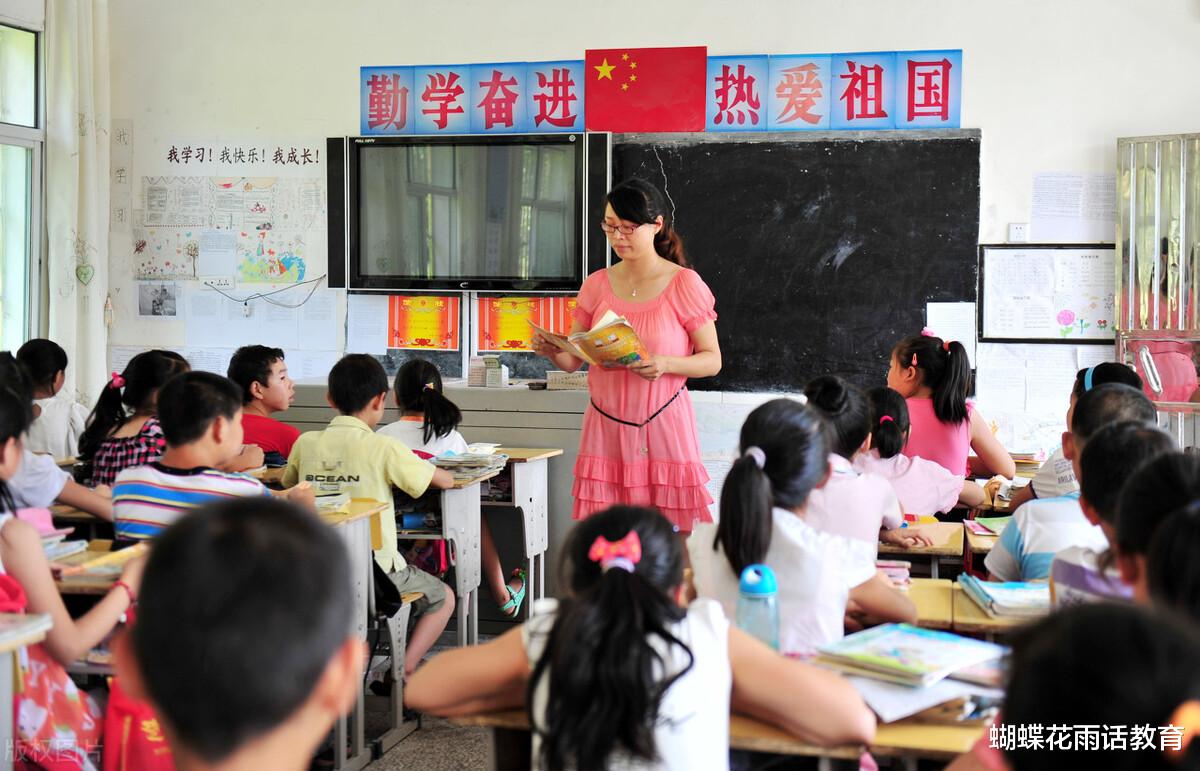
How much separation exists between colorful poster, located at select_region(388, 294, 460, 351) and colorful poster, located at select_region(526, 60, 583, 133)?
101 centimetres

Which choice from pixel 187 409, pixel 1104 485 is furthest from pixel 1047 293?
pixel 187 409

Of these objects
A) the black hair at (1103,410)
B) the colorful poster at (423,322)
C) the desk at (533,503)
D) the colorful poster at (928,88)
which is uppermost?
the colorful poster at (928,88)

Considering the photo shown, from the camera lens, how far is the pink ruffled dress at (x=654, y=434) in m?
3.42

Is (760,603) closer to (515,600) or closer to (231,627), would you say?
(231,627)

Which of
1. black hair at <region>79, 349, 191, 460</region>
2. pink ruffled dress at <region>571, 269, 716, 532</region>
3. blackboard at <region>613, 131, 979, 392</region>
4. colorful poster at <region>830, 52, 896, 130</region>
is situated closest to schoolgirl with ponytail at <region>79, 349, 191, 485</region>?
black hair at <region>79, 349, 191, 460</region>

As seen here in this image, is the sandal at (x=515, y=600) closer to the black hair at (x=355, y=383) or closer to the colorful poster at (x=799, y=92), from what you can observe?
the black hair at (x=355, y=383)

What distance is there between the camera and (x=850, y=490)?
2600 millimetres

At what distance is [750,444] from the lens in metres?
2.14

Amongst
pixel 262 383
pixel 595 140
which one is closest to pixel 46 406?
pixel 262 383

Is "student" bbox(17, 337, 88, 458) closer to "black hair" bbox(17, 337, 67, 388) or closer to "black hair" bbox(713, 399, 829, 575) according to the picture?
"black hair" bbox(17, 337, 67, 388)

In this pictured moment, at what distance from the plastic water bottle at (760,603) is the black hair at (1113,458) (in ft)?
1.76

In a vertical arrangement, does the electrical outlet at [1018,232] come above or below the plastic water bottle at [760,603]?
above

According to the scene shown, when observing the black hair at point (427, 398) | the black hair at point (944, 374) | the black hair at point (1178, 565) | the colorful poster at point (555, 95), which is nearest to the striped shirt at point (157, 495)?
the black hair at point (427, 398)

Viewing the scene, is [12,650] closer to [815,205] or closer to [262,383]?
[262,383]
